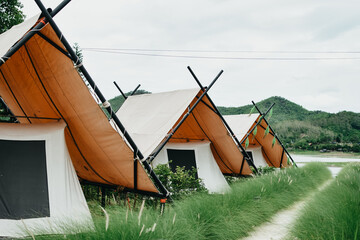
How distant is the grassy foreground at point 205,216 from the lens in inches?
98.8

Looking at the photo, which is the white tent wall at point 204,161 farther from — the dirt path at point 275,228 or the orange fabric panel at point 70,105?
the orange fabric panel at point 70,105

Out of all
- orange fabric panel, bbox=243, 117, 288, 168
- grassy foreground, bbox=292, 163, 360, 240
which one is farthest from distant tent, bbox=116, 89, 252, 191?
grassy foreground, bbox=292, 163, 360, 240

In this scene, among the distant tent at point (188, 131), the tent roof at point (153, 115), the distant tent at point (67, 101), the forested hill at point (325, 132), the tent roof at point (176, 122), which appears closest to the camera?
the distant tent at point (67, 101)

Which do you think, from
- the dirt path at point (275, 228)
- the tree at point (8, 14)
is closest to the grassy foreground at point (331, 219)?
the dirt path at point (275, 228)

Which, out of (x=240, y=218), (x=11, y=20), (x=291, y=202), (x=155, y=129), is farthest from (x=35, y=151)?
(x=11, y=20)

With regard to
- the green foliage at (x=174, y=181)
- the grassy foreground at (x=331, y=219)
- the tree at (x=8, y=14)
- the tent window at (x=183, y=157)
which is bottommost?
the grassy foreground at (x=331, y=219)

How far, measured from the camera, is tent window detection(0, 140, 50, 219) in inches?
133

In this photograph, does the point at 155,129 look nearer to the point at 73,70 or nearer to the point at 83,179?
the point at 83,179

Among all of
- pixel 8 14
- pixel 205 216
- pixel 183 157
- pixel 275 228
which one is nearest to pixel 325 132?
pixel 183 157

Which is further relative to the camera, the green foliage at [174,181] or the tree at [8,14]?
the tree at [8,14]

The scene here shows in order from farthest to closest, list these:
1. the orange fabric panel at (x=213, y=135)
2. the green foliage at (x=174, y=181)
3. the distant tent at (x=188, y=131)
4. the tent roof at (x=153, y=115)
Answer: the orange fabric panel at (x=213, y=135) → the distant tent at (x=188, y=131) → the tent roof at (x=153, y=115) → the green foliage at (x=174, y=181)

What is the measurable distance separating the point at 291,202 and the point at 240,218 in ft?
7.59

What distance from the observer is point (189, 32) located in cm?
798

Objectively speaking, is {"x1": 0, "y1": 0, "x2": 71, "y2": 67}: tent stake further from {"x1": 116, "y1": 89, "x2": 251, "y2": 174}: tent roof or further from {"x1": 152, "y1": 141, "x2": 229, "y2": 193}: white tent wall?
{"x1": 152, "y1": 141, "x2": 229, "y2": 193}: white tent wall
